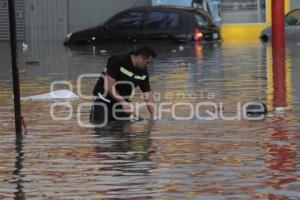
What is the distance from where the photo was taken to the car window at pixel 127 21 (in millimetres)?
34094

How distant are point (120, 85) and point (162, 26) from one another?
2123cm

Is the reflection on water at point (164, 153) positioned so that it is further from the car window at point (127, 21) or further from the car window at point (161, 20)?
the car window at point (127, 21)

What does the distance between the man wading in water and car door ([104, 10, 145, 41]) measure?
20.8 m

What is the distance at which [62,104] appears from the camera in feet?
51.2

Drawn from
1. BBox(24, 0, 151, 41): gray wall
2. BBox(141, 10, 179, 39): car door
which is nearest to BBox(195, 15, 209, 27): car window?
BBox(141, 10, 179, 39): car door

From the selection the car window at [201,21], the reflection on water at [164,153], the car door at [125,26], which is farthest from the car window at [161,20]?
the reflection on water at [164,153]

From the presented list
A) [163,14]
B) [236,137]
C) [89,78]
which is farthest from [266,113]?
[163,14]

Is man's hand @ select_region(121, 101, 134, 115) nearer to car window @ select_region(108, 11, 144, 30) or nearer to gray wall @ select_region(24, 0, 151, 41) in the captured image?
car window @ select_region(108, 11, 144, 30)

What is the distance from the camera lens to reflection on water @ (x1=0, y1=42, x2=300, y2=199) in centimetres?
848

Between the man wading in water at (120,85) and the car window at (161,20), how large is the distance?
2075 cm

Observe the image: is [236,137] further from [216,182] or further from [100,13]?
[100,13]

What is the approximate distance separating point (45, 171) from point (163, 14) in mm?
24780

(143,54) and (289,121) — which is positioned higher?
(143,54)

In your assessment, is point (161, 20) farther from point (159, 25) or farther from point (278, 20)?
point (278, 20)
